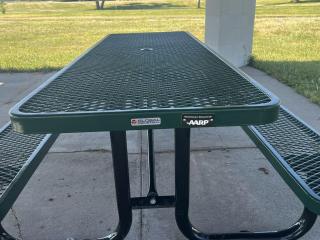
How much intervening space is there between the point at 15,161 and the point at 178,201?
0.94m

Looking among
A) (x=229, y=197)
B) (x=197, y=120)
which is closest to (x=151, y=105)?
(x=197, y=120)

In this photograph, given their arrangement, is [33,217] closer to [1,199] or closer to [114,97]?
[1,199]

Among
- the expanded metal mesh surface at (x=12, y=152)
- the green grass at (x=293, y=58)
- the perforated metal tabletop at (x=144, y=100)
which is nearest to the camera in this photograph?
the perforated metal tabletop at (x=144, y=100)

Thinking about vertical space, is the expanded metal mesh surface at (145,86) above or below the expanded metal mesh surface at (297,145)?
above

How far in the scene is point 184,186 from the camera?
6.08 ft

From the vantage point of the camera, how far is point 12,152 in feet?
7.57

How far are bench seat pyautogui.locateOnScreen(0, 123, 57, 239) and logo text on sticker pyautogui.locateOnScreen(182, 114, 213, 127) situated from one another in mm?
948

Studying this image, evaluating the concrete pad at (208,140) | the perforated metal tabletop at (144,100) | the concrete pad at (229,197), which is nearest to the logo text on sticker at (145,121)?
the perforated metal tabletop at (144,100)

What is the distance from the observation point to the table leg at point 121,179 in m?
1.70

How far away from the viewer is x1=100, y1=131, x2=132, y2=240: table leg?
1702 mm

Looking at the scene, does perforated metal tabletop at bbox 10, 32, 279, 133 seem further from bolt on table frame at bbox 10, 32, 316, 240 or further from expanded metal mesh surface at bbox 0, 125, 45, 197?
expanded metal mesh surface at bbox 0, 125, 45, 197

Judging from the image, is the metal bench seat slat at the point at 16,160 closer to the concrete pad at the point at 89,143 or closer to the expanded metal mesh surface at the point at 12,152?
the expanded metal mesh surface at the point at 12,152

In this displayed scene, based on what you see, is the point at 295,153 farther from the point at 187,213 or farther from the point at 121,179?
the point at 121,179

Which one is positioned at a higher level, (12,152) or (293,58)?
(12,152)
